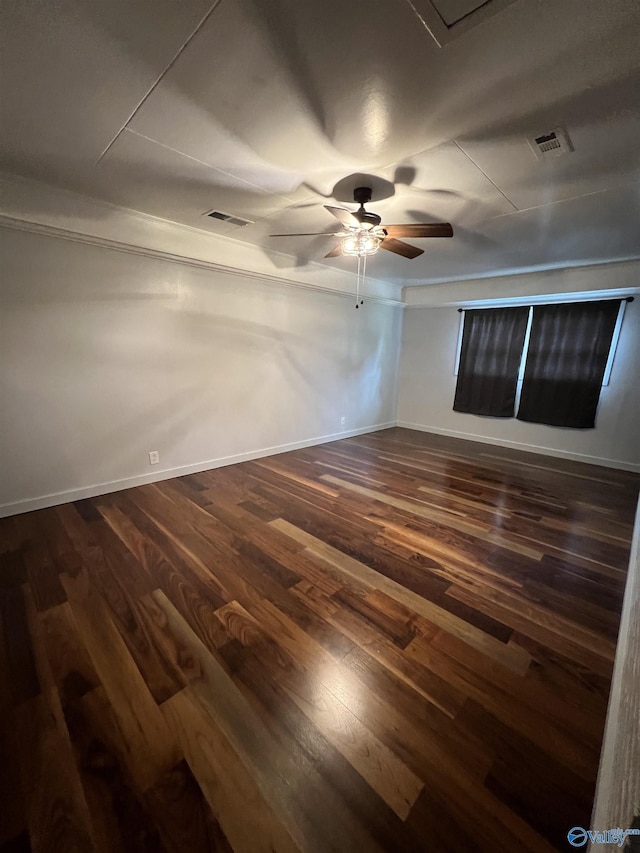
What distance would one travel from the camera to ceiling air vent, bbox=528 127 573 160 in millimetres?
1596

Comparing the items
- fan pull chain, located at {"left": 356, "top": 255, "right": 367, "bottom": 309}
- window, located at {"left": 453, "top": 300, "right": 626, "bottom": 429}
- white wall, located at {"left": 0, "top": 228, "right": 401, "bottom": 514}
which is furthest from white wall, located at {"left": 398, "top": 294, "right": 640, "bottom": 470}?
white wall, located at {"left": 0, "top": 228, "right": 401, "bottom": 514}

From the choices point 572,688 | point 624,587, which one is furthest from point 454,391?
point 572,688

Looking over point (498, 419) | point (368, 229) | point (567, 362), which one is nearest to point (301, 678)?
point (368, 229)

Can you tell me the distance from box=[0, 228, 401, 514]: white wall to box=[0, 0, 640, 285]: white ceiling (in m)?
0.69

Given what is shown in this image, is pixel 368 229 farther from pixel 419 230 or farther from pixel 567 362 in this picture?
pixel 567 362

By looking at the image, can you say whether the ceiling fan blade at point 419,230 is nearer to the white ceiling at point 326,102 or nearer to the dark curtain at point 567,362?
the white ceiling at point 326,102

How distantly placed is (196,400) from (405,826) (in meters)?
3.29

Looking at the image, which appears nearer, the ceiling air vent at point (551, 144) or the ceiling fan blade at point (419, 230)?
the ceiling air vent at point (551, 144)

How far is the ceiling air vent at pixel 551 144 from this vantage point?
160 cm

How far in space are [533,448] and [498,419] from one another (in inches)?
24.7

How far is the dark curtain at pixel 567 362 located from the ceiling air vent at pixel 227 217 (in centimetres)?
404

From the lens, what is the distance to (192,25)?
113 cm

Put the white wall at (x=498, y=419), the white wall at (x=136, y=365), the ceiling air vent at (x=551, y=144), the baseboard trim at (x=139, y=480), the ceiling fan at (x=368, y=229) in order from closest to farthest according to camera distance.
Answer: the ceiling air vent at (x=551, y=144) < the ceiling fan at (x=368, y=229) < the white wall at (x=136, y=365) < the baseboard trim at (x=139, y=480) < the white wall at (x=498, y=419)

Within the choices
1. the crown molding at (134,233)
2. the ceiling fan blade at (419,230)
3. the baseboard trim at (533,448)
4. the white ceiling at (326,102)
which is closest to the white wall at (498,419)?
the baseboard trim at (533,448)
